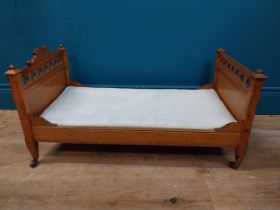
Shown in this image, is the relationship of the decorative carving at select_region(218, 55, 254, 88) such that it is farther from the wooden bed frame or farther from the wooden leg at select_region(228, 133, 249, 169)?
the wooden leg at select_region(228, 133, 249, 169)

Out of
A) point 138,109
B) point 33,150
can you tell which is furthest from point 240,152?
point 33,150

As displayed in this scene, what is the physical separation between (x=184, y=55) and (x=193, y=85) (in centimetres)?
33

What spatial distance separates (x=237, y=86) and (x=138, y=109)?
2.48 feet

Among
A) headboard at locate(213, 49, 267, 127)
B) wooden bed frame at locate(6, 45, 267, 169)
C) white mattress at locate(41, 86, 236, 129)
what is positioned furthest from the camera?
white mattress at locate(41, 86, 236, 129)

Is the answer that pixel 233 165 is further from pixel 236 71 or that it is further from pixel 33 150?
pixel 33 150

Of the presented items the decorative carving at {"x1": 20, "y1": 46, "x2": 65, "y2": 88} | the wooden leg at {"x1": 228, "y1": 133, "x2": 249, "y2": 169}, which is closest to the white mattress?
the wooden leg at {"x1": 228, "y1": 133, "x2": 249, "y2": 169}

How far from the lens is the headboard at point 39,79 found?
5.18ft

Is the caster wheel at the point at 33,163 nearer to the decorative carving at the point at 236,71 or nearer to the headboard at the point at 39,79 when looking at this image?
the headboard at the point at 39,79

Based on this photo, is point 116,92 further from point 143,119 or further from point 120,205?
point 120,205

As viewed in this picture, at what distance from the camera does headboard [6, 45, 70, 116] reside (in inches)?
62.1

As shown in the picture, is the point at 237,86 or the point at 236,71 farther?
the point at 236,71

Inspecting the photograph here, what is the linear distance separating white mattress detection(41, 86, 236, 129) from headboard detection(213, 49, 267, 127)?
79 mm

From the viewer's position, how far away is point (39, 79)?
6.02 feet

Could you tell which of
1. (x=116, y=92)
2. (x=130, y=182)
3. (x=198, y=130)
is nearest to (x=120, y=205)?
(x=130, y=182)
